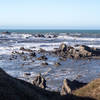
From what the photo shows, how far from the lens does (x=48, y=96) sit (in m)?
15.3

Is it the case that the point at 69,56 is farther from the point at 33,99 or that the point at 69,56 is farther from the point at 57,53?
the point at 33,99

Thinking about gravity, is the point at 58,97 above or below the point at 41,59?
above

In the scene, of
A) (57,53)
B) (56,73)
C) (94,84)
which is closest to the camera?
(94,84)

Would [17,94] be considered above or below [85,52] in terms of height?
above

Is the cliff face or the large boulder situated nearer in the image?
the cliff face

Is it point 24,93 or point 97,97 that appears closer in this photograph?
point 24,93

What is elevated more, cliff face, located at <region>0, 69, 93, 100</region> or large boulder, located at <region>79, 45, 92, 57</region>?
cliff face, located at <region>0, 69, 93, 100</region>

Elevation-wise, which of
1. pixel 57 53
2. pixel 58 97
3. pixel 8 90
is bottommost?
pixel 57 53

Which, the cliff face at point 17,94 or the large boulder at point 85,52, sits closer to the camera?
the cliff face at point 17,94

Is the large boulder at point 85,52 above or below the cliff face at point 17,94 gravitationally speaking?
below

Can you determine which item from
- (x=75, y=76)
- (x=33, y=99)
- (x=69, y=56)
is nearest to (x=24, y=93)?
(x=33, y=99)

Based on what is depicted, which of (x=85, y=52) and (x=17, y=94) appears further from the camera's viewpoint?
(x=85, y=52)

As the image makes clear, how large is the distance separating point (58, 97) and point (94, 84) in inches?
120

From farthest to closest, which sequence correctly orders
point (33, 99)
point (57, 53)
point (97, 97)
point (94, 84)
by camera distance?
point (57, 53), point (94, 84), point (97, 97), point (33, 99)
